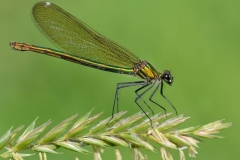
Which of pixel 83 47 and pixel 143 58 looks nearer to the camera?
pixel 83 47

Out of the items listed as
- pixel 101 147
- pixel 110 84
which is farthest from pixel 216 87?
pixel 101 147

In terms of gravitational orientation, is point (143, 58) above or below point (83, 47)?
above

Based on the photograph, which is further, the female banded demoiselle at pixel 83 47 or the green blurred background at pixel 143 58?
the green blurred background at pixel 143 58

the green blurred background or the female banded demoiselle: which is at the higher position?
the green blurred background

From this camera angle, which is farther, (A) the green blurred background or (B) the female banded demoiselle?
(A) the green blurred background
